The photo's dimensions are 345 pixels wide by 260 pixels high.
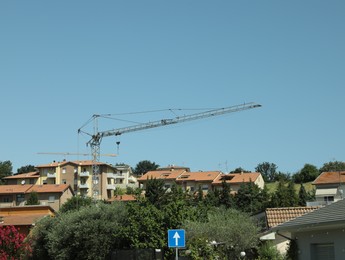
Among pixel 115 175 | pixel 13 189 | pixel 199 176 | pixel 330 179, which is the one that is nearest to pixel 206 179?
pixel 199 176

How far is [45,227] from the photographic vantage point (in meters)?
40.0

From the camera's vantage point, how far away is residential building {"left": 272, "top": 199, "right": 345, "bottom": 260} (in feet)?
59.3

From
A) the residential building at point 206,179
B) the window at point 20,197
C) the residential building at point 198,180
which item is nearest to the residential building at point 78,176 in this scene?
the residential building at point 206,179

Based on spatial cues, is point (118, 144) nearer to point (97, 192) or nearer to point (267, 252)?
point (97, 192)

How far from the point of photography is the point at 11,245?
37.7 meters

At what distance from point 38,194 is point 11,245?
74443 millimetres

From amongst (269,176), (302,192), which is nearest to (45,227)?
(302,192)

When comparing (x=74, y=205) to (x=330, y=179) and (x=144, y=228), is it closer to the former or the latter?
(x=144, y=228)

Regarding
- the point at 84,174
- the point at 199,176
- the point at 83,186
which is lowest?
the point at 83,186

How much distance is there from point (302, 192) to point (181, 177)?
48.2 m

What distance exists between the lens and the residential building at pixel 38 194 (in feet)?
361

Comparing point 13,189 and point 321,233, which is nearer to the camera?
point 321,233

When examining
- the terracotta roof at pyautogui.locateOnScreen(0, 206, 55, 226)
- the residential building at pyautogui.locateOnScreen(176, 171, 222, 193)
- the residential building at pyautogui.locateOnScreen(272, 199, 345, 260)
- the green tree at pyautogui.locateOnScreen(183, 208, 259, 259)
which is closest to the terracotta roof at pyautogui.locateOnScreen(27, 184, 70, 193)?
the residential building at pyautogui.locateOnScreen(176, 171, 222, 193)

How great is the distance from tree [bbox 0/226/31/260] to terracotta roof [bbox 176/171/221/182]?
89.4 meters
